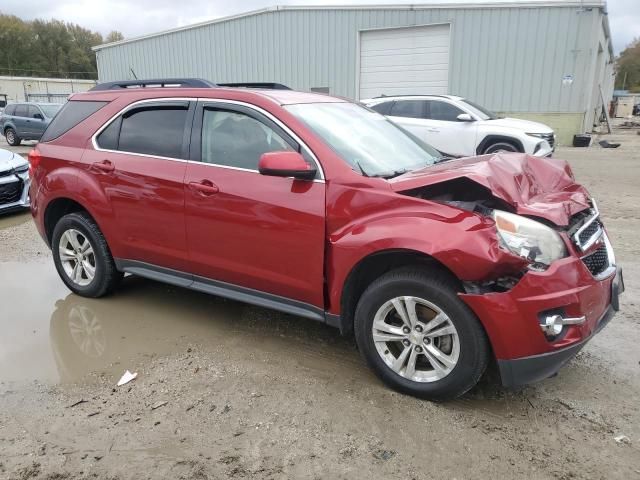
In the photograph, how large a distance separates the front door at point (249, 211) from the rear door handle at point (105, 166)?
0.82 meters

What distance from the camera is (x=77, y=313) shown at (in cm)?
→ 438

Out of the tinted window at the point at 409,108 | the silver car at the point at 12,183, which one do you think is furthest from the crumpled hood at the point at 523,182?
the tinted window at the point at 409,108

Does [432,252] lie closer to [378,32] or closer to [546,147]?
[546,147]

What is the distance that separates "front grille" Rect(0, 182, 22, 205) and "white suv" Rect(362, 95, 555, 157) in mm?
6557

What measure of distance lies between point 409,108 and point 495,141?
1951mm

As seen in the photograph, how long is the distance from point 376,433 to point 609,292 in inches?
59.9

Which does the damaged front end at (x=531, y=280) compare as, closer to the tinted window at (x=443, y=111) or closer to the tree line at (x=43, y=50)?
the tinted window at (x=443, y=111)

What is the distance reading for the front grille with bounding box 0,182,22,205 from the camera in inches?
318

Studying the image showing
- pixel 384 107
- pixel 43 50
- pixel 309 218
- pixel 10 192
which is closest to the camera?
pixel 309 218

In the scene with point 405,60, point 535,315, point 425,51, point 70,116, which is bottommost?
point 535,315

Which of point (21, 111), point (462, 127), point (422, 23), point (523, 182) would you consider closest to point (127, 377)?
point (523, 182)

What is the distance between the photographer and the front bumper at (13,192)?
26.5 feet

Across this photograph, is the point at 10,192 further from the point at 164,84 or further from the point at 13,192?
the point at 164,84

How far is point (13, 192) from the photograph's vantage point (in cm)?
823
